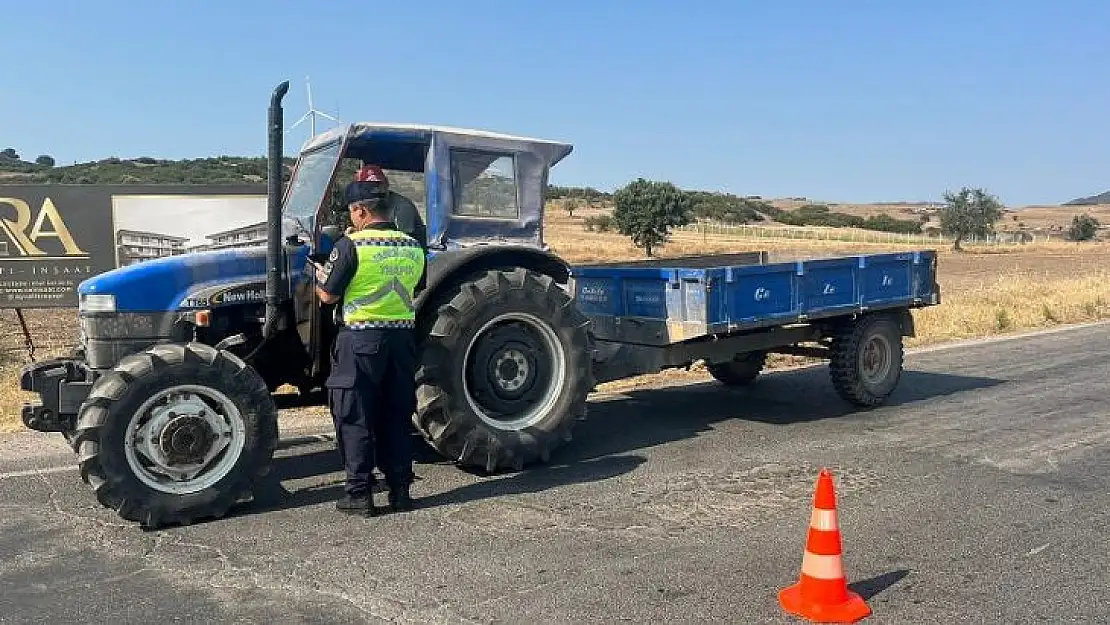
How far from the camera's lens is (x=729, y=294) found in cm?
752

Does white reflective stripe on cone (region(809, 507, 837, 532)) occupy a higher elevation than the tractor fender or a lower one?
lower

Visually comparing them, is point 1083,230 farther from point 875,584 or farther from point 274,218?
point 274,218

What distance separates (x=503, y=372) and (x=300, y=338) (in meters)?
1.41

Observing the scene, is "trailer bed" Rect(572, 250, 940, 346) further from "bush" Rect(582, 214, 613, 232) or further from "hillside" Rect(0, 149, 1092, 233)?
"bush" Rect(582, 214, 613, 232)

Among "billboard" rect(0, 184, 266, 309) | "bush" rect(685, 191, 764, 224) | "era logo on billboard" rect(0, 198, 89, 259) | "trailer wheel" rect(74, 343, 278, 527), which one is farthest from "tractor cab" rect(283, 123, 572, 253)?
"bush" rect(685, 191, 764, 224)

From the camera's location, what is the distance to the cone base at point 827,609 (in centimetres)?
401

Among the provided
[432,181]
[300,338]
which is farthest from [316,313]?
[432,181]

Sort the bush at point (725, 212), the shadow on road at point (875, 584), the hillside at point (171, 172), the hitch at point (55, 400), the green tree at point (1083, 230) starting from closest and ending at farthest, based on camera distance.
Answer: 1. the shadow on road at point (875, 584)
2. the hitch at point (55, 400)
3. the hillside at point (171, 172)
4. the green tree at point (1083, 230)
5. the bush at point (725, 212)

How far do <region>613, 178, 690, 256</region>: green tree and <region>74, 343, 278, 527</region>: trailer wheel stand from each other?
44.0 metres

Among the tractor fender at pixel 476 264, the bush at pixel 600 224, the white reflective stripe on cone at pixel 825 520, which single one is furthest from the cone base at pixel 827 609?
the bush at pixel 600 224

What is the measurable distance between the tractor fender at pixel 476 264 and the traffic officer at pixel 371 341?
305 mm

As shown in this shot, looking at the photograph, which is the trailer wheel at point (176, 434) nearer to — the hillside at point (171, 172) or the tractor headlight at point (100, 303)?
the tractor headlight at point (100, 303)

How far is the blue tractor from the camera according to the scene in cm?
515

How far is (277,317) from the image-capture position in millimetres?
5703
